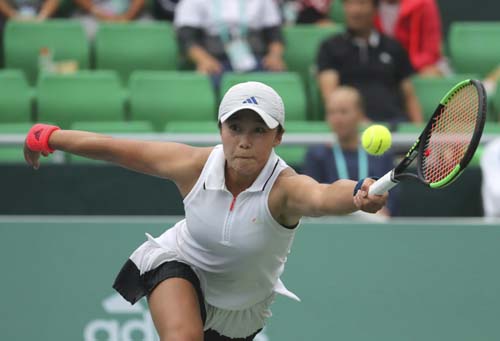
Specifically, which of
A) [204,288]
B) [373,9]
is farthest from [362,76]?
[204,288]

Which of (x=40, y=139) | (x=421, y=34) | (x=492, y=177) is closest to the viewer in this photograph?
(x=40, y=139)

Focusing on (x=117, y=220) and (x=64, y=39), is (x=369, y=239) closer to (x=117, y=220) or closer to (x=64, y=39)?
(x=117, y=220)

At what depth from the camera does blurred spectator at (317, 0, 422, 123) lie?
7895 mm

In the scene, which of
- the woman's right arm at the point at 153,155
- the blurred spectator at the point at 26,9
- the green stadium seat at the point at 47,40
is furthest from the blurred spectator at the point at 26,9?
the woman's right arm at the point at 153,155

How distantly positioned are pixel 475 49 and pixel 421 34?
0.50 m

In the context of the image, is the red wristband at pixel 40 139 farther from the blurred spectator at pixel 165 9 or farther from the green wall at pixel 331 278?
the blurred spectator at pixel 165 9

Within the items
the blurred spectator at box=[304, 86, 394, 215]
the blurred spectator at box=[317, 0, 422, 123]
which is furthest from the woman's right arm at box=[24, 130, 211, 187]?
the blurred spectator at box=[317, 0, 422, 123]

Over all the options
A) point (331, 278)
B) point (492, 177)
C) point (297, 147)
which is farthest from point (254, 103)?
point (297, 147)

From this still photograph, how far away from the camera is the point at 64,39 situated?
8.41 metres

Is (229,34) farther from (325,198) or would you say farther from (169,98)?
(325,198)

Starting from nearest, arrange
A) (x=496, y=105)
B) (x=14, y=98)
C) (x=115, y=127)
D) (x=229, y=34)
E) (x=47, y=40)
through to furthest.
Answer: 1. (x=115, y=127)
2. (x=14, y=98)
3. (x=496, y=105)
4. (x=229, y=34)
5. (x=47, y=40)

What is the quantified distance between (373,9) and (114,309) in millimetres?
3128

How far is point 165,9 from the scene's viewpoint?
897 centimetres

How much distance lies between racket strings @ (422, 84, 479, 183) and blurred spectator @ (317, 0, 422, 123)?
12.3 ft
